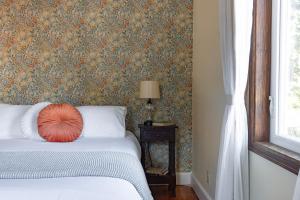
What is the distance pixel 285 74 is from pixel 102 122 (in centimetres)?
181

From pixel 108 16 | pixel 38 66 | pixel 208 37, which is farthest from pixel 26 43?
pixel 208 37

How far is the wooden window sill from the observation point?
1541 millimetres

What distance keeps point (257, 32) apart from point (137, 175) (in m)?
1.10

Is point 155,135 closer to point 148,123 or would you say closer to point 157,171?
point 148,123

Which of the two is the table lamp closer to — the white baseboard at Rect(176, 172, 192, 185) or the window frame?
the white baseboard at Rect(176, 172, 192, 185)

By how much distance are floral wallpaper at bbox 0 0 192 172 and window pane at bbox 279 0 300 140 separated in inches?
71.4

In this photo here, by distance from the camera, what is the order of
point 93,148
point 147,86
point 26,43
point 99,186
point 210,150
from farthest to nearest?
point 26,43 < point 147,86 < point 210,150 < point 93,148 < point 99,186

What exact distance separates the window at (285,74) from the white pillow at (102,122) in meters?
1.59

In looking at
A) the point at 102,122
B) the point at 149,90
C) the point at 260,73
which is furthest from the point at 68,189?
the point at 149,90

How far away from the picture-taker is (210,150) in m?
2.97

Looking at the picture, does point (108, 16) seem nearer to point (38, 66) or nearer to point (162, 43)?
point (162, 43)

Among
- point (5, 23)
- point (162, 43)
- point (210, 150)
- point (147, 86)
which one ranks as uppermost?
point (5, 23)

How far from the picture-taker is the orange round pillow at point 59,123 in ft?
9.64

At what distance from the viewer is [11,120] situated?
3191mm
